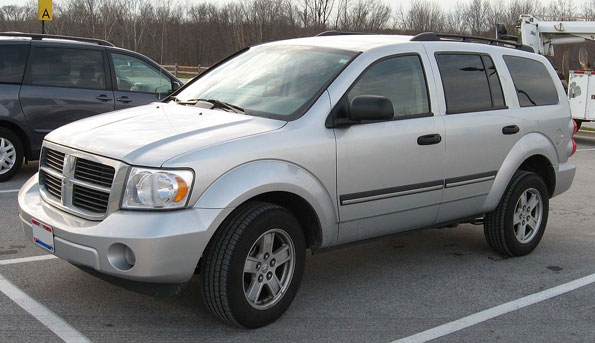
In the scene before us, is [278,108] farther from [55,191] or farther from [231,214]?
[55,191]

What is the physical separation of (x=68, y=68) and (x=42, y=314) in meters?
5.35

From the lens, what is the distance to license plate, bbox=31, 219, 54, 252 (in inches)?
155

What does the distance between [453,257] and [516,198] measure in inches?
28.8

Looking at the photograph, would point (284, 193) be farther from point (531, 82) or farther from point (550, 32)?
point (550, 32)

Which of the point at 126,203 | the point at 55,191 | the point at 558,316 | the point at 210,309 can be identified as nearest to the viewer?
the point at 126,203

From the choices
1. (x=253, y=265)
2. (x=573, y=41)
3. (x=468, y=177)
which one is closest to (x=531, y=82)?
(x=468, y=177)

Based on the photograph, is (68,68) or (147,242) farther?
(68,68)

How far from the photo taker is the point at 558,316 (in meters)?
4.48

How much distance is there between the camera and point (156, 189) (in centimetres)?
362

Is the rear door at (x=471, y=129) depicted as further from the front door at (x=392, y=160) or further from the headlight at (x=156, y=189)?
the headlight at (x=156, y=189)

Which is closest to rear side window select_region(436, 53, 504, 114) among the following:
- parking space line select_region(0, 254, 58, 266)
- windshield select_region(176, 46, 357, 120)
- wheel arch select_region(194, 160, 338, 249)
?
windshield select_region(176, 46, 357, 120)

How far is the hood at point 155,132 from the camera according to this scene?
3746 millimetres

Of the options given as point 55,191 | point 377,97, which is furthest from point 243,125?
point 55,191

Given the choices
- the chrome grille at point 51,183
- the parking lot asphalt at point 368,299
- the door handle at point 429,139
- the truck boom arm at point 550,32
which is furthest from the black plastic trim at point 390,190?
the truck boom arm at point 550,32
